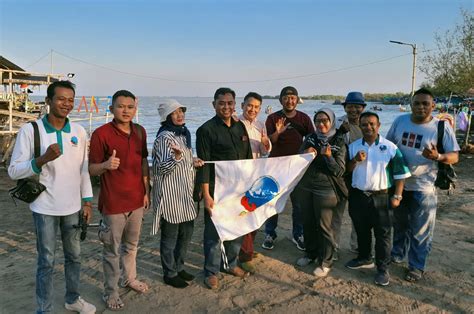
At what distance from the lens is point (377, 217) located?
12.9 feet

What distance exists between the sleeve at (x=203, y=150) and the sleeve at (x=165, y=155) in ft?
1.20

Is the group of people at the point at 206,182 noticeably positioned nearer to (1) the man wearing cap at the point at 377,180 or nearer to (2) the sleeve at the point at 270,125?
(1) the man wearing cap at the point at 377,180

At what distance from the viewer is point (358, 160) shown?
390 centimetres

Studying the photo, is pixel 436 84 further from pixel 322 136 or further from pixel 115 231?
pixel 115 231

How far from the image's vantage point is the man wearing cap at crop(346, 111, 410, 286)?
3.89 m

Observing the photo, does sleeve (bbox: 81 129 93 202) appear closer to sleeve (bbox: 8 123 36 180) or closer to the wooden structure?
sleeve (bbox: 8 123 36 180)

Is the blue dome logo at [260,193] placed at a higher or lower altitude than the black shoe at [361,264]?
higher

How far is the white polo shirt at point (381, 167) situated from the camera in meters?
3.88

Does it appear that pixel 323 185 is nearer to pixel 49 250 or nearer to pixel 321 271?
pixel 321 271

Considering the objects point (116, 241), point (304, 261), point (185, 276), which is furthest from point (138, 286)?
point (304, 261)

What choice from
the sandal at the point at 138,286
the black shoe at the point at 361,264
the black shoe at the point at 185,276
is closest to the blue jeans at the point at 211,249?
the black shoe at the point at 185,276

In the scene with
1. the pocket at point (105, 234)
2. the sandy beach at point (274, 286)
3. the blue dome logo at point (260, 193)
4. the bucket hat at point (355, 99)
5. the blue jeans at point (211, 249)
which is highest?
the bucket hat at point (355, 99)

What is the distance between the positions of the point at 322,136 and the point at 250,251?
1756 millimetres

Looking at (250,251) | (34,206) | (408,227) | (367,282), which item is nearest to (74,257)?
(34,206)
